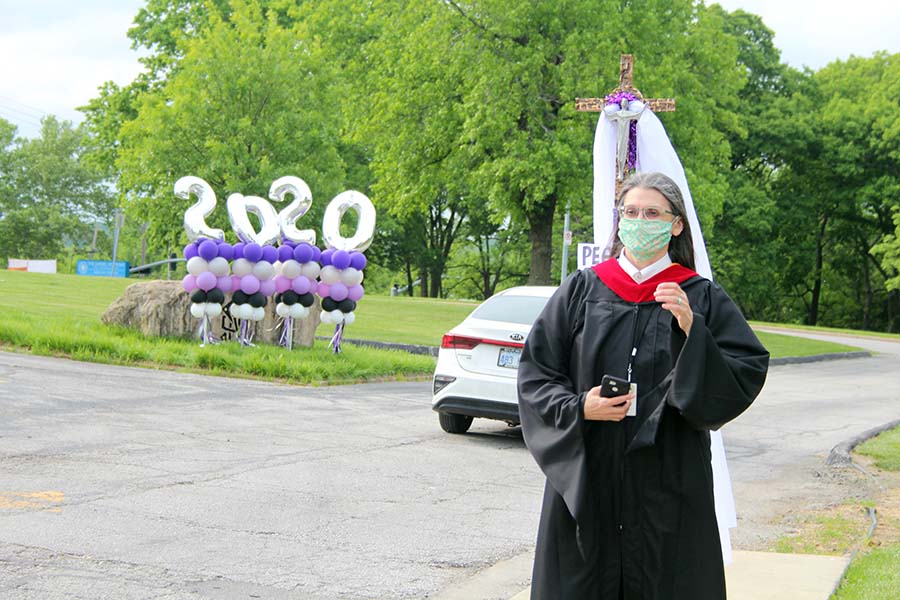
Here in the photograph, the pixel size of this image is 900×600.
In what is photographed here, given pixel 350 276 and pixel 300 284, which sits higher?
pixel 350 276

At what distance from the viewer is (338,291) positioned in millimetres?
18141

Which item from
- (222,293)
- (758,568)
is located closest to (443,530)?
(758,568)

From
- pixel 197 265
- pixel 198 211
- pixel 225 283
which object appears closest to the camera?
pixel 197 265

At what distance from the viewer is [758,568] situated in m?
6.44

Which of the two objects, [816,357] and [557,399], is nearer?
[557,399]

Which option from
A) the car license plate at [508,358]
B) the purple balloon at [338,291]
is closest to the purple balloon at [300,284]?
the purple balloon at [338,291]

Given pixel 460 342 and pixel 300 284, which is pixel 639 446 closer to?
pixel 460 342

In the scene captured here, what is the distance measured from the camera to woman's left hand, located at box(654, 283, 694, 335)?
3.47m

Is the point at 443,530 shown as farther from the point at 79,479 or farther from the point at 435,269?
the point at 435,269

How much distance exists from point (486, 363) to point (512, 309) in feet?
2.32

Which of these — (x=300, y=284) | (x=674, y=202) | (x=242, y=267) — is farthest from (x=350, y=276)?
(x=674, y=202)

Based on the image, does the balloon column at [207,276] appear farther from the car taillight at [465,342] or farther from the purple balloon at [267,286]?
the car taillight at [465,342]

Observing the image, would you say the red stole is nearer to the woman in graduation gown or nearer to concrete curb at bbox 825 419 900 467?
the woman in graduation gown

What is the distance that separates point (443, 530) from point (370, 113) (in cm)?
2818
